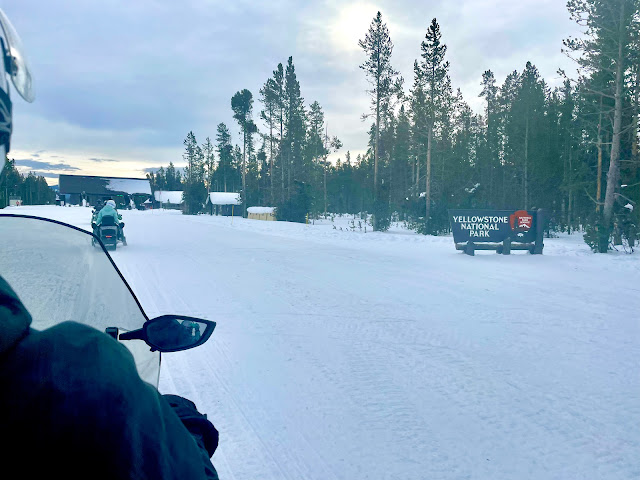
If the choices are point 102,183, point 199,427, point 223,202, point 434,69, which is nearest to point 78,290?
point 199,427

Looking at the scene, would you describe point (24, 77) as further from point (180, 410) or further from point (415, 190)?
point (415, 190)

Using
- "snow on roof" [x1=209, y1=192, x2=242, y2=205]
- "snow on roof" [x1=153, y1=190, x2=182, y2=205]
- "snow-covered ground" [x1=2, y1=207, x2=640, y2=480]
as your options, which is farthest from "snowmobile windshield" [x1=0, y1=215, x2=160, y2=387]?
"snow on roof" [x1=153, y1=190, x2=182, y2=205]

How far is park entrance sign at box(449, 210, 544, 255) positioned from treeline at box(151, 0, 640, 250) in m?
3.11

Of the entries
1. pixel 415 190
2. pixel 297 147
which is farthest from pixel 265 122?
pixel 415 190

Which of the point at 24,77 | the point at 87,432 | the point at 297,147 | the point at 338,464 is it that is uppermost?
the point at 297,147

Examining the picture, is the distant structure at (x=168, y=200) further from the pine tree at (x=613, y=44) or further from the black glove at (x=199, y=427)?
the black glove at (x=199, y=427)

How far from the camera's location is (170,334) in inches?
67.8

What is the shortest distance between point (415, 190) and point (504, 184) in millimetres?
19533

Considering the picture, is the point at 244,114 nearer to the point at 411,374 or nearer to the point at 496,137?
the point at 496,137

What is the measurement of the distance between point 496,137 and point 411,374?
52891mm

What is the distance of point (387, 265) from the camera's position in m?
12.7

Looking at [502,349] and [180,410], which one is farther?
[502,349]

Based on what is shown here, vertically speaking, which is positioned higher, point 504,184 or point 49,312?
point 504,184

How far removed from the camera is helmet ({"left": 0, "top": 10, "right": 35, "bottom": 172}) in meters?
1.01
